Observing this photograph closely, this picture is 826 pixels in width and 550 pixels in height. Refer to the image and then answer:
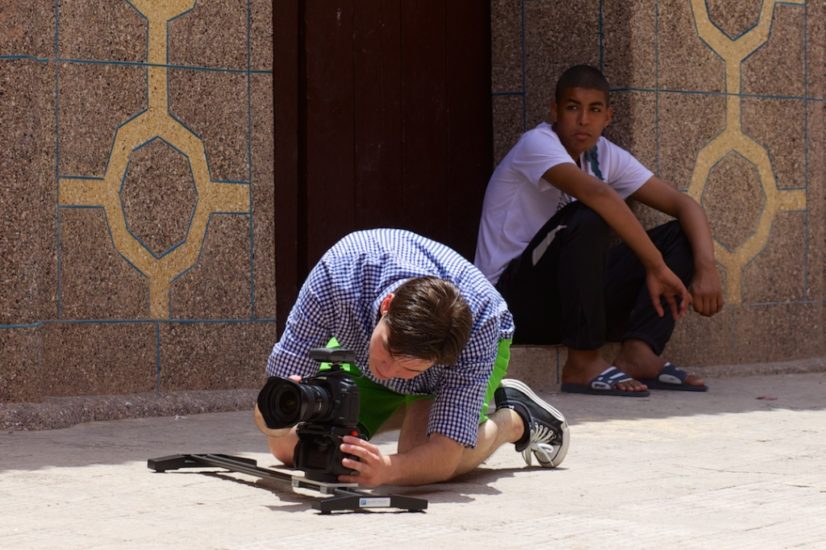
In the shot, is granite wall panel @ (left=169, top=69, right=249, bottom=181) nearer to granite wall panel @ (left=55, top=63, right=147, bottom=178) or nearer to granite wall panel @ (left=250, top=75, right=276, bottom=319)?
granite wall panel @ (left=250, top=75, right=276, bottom=319)

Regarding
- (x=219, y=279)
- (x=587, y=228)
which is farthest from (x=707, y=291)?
(x=219, y=279)

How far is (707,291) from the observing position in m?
7.05

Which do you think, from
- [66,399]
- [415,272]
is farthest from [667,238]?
[415,272]

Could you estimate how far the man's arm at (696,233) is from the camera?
7062mm

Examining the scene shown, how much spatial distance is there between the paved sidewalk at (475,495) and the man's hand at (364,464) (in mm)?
108

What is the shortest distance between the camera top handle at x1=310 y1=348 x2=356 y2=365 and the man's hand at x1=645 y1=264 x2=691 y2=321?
3.19 meters

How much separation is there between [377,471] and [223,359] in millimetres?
2416

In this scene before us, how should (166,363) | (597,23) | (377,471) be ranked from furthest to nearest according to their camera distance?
(597,23) → (166,363) → (377,471)

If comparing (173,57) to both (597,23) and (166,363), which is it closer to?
(166,363)

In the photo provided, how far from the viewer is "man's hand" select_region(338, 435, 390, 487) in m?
3.92

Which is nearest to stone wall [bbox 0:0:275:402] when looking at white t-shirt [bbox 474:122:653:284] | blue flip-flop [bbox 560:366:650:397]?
white t-shirt [bbox 474:122:653:284]

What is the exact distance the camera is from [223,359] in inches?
248

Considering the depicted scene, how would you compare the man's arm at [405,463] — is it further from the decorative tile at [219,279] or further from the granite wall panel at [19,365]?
the decorative tile at [219,279]

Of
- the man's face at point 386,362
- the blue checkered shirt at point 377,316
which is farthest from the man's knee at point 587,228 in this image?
the man's face at point 386,362
